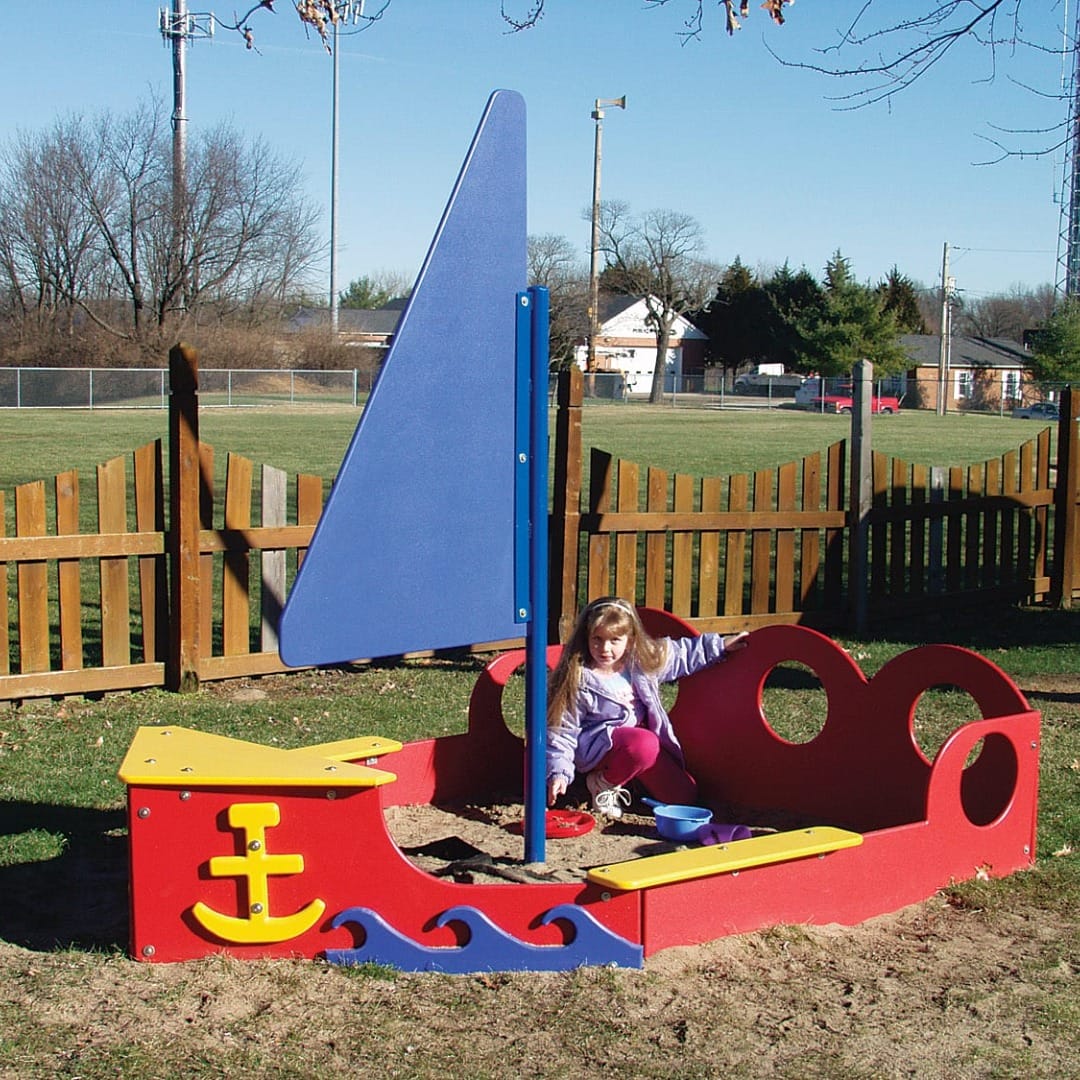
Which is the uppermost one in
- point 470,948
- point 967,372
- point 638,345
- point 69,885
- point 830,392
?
point 638,345

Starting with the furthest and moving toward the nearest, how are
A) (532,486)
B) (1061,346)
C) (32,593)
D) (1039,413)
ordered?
1. (1061,346)
2. (1039,413)
3. (32,593)
4. (532,486)

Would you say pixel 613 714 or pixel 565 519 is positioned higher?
pixel 565 519

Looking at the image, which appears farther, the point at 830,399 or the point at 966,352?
the point at 966,352

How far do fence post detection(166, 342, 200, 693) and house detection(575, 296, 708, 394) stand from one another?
252ft

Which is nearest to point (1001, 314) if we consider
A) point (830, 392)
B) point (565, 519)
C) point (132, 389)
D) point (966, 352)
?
point (966, 352)

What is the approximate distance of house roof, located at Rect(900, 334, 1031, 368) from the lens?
269 feet

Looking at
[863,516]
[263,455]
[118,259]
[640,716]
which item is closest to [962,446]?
[263,455]

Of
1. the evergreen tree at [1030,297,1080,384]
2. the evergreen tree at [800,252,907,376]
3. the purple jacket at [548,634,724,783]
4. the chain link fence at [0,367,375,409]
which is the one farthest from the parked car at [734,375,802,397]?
the purple jacket at [548,634,724,783]

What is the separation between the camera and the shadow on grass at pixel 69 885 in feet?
13.6

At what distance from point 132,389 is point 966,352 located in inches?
2345

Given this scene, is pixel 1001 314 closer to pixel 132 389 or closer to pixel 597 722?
pixel 132 389

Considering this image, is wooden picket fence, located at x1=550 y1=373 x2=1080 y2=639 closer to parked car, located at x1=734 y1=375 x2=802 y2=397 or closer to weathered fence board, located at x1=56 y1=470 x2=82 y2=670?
weathered fence board, located at x1=56 y1=470 x2=82 y2=670

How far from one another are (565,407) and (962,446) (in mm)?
27231

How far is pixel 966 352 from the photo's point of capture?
85625 mm
